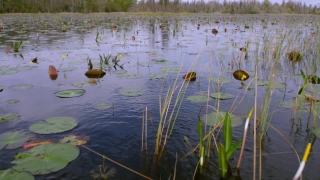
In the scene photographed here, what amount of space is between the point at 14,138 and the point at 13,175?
0.57 meters

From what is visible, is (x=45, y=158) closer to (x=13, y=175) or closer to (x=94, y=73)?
(x=13, y=175)

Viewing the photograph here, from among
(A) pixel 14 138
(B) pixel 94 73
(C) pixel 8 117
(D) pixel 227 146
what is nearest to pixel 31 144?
(A) pixel 14 138

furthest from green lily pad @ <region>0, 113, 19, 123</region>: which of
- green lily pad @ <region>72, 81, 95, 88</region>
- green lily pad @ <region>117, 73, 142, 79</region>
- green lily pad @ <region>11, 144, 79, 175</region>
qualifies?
green lily pad @ <region>117, 73, 142, 79</region>

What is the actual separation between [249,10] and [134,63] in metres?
39.4

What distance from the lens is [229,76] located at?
4.00 metres

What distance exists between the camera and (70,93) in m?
3.20

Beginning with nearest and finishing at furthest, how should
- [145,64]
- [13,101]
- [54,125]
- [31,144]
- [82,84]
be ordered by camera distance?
[31,144] < [54,125] < [13,101] < [82,84] < [145,64]

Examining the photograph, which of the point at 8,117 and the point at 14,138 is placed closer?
the point at 14,138

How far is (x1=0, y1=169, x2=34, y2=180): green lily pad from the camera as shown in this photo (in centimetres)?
157

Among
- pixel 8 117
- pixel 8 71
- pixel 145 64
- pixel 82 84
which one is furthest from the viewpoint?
pixel 145 64

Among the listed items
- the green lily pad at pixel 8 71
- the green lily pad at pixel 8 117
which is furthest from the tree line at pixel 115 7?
the green lily pad at pixel 8 117

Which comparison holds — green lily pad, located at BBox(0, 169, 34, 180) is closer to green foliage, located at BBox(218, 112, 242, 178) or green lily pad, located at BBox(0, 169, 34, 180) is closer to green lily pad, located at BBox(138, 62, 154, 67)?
green foliage, located at BBox(218, 112, 242, 178)

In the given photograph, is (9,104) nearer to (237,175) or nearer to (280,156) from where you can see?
(237,175)

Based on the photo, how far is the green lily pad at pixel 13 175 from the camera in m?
1.57
